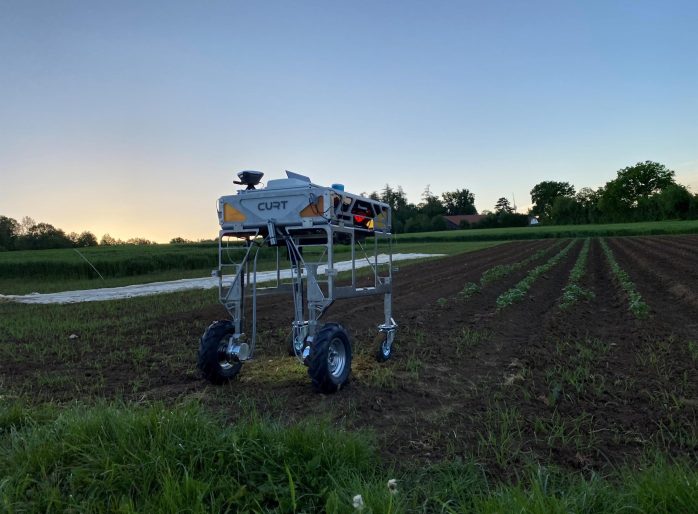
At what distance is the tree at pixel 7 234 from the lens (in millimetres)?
50638

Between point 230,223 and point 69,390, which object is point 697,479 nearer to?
point 230,223

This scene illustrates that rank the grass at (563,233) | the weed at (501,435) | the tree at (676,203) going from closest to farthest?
the weed at (501,435), the grass at (563,233), the tree at (676,203)

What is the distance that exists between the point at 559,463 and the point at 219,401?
3.24 metres

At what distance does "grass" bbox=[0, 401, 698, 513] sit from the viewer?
282 centimetres

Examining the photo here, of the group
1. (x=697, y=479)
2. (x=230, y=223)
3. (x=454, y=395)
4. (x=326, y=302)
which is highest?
(x=230, y=223)

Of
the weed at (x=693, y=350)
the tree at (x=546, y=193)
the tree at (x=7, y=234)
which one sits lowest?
the weed at (x=693, y=350)

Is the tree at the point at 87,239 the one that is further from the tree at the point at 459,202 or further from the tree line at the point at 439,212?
the tree at the point at 459,202

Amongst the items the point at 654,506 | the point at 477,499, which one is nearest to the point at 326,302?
the point at 477,499

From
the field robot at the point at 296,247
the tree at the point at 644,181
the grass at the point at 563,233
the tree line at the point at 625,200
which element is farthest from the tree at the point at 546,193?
the field robot at the point at 296,247

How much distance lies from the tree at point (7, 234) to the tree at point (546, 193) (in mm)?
108903

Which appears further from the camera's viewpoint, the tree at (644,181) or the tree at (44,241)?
the tree at (644,181)

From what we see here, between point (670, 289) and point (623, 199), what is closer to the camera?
point (670, 289)

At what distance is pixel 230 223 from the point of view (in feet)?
19.5

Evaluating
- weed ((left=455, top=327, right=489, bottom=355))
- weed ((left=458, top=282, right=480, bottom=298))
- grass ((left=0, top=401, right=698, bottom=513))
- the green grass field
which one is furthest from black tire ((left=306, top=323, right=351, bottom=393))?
weed ((left=458, top=282, right=480, bottom=298))
